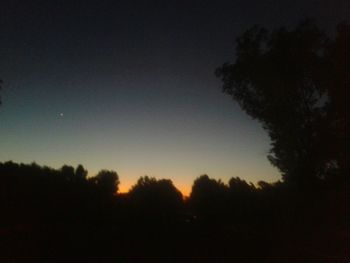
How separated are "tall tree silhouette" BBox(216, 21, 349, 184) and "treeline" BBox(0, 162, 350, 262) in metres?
2.92

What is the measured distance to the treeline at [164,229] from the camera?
17.3 meters

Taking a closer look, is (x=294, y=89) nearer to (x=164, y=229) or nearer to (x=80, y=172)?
(x=164, y=229)

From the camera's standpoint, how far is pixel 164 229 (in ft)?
95.7

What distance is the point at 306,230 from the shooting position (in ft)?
88.8

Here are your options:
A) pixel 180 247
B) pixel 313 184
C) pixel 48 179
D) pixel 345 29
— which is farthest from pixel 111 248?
pixel 48 179

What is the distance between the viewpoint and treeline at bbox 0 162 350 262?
56.7 ft

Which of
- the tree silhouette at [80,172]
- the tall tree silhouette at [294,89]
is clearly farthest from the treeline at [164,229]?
the tree silhouette at [80,172]

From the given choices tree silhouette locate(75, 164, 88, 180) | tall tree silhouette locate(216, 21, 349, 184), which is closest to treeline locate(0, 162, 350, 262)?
tall tree silhouette locate(216, 21, 349, 184)

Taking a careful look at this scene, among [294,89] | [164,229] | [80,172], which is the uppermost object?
[80,172]

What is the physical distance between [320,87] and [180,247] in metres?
22.5

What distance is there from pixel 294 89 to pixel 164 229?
17.2m

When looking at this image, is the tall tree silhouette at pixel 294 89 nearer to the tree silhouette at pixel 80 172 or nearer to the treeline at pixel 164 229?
the treeline at pixel 164 229

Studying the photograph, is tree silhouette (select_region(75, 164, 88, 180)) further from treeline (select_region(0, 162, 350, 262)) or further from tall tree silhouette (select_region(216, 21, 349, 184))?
tall tree silhouette (select_region(216, 21, 349, 184))

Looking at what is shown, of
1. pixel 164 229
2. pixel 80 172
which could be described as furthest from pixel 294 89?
pixel 80 172
